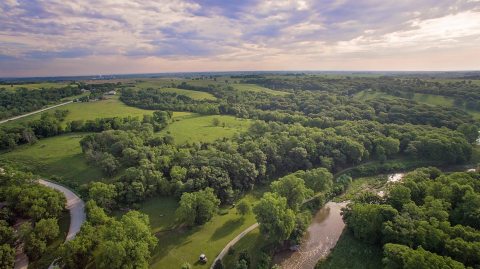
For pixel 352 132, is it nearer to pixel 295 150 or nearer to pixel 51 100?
pixel 295 150

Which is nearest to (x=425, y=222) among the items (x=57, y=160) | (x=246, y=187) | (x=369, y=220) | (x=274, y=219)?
(x=369, y=220)

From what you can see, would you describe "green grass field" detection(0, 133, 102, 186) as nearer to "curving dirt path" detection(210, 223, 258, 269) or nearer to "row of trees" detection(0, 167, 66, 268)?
"row of trees" detection(0, 167, 66, 268)

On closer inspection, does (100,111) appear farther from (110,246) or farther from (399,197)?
(399,197)

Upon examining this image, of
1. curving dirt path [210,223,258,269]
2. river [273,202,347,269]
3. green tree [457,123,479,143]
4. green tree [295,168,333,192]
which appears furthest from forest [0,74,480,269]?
river [273,202,347,269]

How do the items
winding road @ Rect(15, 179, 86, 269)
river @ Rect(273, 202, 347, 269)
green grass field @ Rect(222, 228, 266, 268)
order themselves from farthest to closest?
1. river @ Rect(273, 202, 347, 269)
2. green grass field @ Rect(222, 228, 266, 268)
3. winding road @ Rect(15, 179, 86, 269)

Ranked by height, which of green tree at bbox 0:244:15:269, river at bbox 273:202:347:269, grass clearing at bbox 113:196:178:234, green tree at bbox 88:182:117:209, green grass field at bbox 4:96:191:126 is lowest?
river at bbox 273:202:347:269

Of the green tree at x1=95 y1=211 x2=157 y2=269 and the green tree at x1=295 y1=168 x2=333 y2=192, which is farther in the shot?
the green tree at x1=295 y1=168 x2=333 y2=192

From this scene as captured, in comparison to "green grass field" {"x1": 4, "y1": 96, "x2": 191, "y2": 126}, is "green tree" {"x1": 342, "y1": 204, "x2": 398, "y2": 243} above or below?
below

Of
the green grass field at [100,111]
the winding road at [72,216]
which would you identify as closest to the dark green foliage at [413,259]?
the winding road at [72,216]
